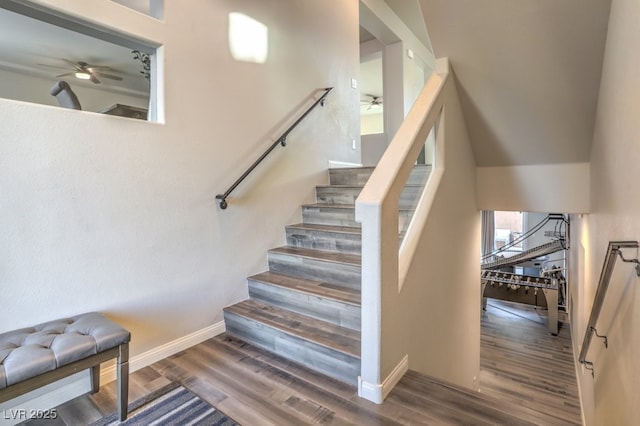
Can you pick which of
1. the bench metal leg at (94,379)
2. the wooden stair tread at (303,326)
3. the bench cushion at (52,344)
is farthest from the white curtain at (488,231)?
the bench cushion at (52,344)

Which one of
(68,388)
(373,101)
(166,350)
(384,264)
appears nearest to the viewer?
(384,264)

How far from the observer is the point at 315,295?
2.44 metres

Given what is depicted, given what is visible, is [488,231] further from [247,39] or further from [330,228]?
[247,39]

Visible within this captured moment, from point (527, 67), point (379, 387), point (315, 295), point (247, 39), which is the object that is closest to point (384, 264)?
point (379, 387)

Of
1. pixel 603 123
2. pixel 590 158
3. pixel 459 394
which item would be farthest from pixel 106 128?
pixel 590 158

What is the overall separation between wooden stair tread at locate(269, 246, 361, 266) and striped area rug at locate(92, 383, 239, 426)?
131cm

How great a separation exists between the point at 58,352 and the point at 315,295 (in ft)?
4.90

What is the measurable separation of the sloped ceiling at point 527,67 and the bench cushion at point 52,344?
3068 mm

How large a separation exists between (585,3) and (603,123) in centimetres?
83

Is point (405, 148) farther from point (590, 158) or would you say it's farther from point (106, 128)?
point (590, 158)

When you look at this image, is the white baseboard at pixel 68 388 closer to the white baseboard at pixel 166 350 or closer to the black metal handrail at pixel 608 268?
the white baseboard at pixel 166 350

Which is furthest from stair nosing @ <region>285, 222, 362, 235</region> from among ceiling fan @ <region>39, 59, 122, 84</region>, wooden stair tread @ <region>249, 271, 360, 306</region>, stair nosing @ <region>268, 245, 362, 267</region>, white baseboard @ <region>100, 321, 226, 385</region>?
ceiling fan @ <region>39, 59, 122, 84</region>

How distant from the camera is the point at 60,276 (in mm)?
1834

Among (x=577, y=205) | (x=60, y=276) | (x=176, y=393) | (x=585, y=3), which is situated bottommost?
(x=176, y=393)
